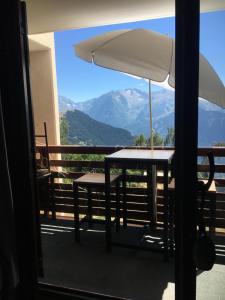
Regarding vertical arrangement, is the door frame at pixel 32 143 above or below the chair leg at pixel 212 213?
above

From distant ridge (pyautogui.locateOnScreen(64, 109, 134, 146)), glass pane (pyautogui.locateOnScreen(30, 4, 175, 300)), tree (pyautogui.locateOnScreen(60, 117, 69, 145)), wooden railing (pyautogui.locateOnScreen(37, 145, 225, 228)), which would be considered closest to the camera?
glass pane (pyautogui.locateOnScreen(30, 4, 175, 300))

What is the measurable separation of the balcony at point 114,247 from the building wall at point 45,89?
114 centimetres

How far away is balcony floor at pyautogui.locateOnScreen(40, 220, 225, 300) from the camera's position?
2.07m

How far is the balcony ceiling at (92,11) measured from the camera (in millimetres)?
2500

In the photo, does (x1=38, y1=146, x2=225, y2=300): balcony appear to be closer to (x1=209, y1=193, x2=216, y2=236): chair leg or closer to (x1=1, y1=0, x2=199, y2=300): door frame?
(x1=209, y1=193, x2=216, y2=236): chair leg

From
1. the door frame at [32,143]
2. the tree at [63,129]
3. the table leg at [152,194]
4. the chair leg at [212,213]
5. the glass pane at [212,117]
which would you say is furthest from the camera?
the tree at [63,129]

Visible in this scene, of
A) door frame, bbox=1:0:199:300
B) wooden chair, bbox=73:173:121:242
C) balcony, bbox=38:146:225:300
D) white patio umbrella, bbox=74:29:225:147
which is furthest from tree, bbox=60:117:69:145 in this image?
door frame, bbox=1:0:199:300

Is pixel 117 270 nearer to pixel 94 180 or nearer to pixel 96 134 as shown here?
pixel 94 180

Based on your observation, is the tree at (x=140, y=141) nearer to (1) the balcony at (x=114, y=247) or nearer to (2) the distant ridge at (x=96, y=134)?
(2) the distant ridge at (x=96, y=134)

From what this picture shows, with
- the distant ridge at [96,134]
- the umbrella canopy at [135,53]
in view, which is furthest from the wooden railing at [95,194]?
the umbrella canopy at [135,53]

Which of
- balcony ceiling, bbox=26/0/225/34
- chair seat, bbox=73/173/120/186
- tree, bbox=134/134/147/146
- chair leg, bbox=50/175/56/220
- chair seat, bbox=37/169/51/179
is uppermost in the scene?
balcony ceiling, bbox=26/0/225/34

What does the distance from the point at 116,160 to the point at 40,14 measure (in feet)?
5.04

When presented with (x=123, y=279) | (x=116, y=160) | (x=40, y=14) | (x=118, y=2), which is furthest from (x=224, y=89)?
(x=40, y=14)

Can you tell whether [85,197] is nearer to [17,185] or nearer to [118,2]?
[17,185]
